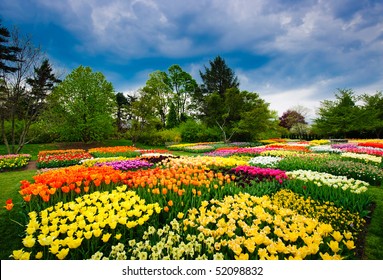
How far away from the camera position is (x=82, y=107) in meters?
24.1

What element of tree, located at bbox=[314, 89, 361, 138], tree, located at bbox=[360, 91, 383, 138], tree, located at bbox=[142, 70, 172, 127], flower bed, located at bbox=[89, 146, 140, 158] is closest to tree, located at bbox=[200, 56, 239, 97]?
tree, located at bbox=[142, 70, 172, 127]

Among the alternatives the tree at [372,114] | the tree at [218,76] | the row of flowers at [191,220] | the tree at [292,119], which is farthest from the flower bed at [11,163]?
the tree at [292,119]

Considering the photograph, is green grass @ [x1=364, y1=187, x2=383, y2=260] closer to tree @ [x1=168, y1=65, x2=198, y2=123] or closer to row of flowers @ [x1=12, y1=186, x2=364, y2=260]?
row of flowers @ [x1=12, y1=186, x2=364, y2=260]

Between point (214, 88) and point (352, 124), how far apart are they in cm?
2406

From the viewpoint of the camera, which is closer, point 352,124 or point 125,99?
point 352,124

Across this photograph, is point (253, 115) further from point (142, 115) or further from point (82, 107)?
point (82, 107)

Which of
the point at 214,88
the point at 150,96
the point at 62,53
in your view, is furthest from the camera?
the point at 214,88

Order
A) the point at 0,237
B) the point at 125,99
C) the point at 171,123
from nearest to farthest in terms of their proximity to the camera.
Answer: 1. the point at 0,237
2. the point at 171,123
3. the point at 125,99

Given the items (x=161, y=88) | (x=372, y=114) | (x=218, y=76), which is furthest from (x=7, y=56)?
(x=372, y=114)

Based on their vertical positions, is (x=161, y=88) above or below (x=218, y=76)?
below

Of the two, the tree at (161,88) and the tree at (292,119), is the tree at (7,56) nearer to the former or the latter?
the tree at (161,88)

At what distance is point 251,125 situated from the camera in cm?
2808
